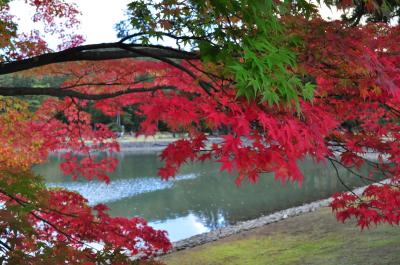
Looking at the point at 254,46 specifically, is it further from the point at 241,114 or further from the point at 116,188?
the point at 116,188

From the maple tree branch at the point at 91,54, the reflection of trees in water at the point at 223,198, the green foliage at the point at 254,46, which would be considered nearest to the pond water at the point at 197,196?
the reflection of trees in water at the point at 223,198

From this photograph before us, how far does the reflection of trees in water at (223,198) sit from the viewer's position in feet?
45.4

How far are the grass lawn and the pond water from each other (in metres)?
2.73

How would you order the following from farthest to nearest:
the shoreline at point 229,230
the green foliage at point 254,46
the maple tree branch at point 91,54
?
the shoreline at point 229,230 < the maple tree branch at point 91,54 < the green foliage at point 254,46

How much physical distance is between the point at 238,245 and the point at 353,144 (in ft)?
15.8

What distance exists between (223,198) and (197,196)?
50.3 inches

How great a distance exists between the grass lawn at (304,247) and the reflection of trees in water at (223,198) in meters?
3.40

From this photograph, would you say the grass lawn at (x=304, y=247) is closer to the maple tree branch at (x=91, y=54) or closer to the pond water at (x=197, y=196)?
the pond water at (x=197, y=196)

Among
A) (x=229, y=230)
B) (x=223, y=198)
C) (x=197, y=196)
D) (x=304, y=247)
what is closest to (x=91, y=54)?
(x=304, y=247)

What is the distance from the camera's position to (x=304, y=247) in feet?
25.1

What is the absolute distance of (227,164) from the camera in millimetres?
2555

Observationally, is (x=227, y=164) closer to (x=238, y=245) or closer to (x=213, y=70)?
(x=213, y=70)

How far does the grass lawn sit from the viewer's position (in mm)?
6562

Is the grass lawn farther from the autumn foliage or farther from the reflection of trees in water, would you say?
the reflection of trees in water
